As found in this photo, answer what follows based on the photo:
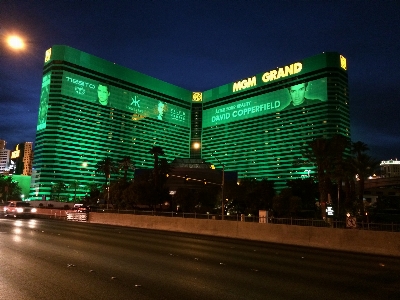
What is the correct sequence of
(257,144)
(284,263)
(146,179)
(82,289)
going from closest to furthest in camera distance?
(82,289) → (284,263) → (146,179) → (257,144)

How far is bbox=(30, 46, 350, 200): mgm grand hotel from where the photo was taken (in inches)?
6344

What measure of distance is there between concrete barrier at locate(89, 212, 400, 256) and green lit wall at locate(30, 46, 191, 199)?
419 ft

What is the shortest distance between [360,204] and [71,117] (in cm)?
14365

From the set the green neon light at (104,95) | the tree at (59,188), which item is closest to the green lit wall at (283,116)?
the green neon light at (104,95)

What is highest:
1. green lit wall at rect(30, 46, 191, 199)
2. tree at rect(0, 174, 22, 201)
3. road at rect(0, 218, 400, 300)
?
green lit wall at rect(30, 46, 191, 199)

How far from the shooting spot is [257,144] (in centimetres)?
18250

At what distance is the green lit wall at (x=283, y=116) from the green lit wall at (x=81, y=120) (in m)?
51.3

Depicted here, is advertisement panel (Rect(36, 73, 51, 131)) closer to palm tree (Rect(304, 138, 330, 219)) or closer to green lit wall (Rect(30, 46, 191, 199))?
green lit wall (Rect(30, 46, 191, 199))

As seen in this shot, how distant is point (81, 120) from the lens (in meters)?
170

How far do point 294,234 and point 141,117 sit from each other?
177m

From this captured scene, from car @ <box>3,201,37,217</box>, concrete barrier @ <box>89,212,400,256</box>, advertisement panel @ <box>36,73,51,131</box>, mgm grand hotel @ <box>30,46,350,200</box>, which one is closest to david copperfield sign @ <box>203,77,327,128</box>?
mgm grand hotel @ <box>30,46,350,200</box>

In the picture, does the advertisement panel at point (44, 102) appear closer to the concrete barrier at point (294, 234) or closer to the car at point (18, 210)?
the car at point (18, 210)

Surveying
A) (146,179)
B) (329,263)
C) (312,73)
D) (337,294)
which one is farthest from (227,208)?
(312,73)

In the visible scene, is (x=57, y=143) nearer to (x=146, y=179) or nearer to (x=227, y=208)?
(x=146, y=179)
